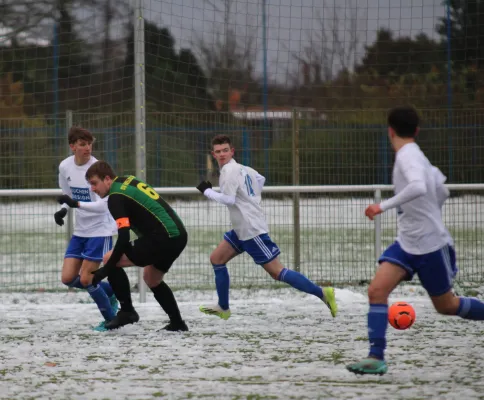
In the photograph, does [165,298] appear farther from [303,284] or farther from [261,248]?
[303,284]

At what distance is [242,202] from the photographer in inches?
342

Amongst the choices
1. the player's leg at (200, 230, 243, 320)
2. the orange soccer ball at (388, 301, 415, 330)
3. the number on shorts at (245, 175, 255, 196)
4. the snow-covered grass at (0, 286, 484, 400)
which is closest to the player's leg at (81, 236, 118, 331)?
the snow-covered grass at (0, 286, 484, 400)

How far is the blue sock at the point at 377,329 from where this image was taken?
6148 mm

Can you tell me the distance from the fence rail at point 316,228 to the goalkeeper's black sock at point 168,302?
245 cm

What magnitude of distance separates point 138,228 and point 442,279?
110 inches

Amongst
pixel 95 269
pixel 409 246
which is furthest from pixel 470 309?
pixel 95 269

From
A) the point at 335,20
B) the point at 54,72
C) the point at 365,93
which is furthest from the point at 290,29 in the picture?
the point at 54,72

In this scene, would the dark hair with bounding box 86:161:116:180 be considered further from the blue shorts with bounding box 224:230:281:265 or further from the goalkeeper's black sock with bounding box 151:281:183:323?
the blue shorts with bounding box 224:230:281:265

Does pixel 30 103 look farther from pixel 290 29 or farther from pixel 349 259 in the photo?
pixel 349 259

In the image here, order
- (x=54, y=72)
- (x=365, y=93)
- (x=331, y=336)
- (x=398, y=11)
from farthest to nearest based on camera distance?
(x=54, y=72)
(x=365, y=93)
(x=398, y=11)
(x=331, y=336)

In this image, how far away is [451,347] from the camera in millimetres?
7117

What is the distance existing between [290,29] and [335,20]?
1013 mm

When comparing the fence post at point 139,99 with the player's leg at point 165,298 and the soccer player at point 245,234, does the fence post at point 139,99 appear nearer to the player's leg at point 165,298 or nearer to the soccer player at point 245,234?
the soccer player at point 245,234

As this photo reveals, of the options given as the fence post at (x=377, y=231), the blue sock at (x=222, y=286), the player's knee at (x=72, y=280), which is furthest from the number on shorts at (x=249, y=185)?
the fence post at (x=377, y=231)
